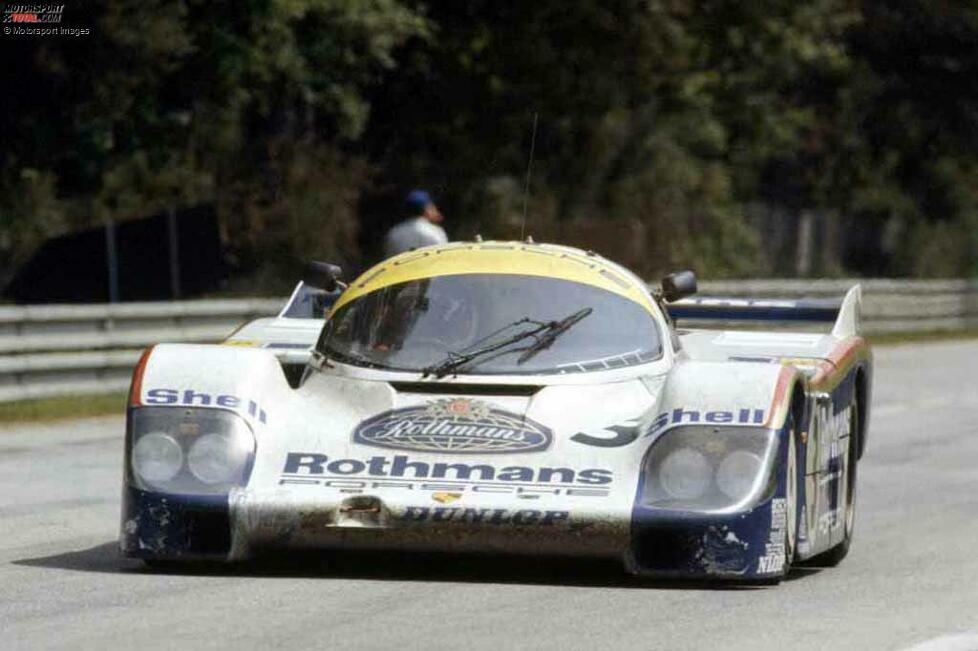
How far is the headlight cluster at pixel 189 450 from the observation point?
27.5ft

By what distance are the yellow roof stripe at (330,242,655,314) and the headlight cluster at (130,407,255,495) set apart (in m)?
1.28

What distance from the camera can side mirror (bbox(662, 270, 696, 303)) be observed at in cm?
1038

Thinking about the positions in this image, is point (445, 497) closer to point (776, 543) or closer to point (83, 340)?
point (776, 543)

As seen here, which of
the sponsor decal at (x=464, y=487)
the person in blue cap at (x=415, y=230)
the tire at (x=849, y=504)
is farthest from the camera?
the person in blue cap at (x=415, y=230)

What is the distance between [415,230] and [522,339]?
8.30m

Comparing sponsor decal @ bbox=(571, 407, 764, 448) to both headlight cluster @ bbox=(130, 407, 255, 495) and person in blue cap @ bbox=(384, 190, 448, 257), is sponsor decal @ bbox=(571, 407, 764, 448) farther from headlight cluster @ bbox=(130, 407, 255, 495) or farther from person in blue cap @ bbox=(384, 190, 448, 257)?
person in blue cap @ bbox=(384, 190, 448, 257)

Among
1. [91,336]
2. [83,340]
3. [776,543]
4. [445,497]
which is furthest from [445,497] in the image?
[91,336]

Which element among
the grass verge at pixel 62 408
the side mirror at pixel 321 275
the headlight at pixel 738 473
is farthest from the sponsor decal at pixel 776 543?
the grass verge at pixel 62 408

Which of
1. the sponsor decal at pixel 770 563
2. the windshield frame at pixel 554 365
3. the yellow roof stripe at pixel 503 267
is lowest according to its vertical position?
the sponsor decal at pixel 770 563

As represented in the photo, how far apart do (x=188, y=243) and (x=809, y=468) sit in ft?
62.6

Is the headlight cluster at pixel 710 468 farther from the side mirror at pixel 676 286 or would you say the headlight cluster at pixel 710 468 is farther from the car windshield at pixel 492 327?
the side mirror at pixel 676 286

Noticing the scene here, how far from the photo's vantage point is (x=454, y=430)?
8.53 m

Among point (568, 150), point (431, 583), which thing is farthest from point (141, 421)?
point (568, 150)

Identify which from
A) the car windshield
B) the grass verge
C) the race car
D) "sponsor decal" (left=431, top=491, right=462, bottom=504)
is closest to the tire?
the race car
